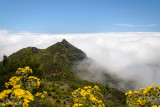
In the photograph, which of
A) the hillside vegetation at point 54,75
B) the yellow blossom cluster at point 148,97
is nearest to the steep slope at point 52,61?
the hillside vegetation at point 54,75

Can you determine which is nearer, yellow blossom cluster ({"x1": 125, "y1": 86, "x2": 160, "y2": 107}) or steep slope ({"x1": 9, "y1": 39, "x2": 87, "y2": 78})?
yellow blossom cluster ({"x1": 125, "y1": 86, "x2": 160, "y2": 107})

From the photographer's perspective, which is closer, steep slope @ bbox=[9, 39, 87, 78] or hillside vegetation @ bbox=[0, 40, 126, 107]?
hillside vegetation @ bbox=[0, 40, 126, 107]

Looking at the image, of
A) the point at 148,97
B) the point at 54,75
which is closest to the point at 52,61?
the point at 54,75

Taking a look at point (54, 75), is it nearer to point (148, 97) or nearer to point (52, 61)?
point (52, 61)

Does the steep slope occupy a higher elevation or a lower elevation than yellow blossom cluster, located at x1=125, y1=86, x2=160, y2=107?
lower

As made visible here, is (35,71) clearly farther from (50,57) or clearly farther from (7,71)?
(50,57)

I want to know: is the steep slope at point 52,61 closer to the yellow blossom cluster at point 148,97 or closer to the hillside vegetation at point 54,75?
the hillside vegetation at point 54,75

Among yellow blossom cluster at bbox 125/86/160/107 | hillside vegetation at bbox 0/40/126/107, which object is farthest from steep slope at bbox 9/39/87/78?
yellow blossom cluster at bbox 125/86/160/107

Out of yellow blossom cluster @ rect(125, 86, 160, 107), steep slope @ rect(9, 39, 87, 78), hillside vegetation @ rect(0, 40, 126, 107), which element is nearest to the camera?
yellow blossom cluster @ rect(125, 86, 160, 107)

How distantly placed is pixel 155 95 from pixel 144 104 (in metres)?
0.75

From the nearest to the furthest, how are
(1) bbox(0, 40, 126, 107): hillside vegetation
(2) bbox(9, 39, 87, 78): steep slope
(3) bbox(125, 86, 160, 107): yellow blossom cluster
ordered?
(3) bbox(125, 86, 160, 107): yellow blossom cluster, (1) bbox(0, 40, 126, 107): hillside vegetation, (2) bbox(9, 39, 87, 78): steep slope

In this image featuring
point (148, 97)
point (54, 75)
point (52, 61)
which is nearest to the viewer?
point (148, 97)

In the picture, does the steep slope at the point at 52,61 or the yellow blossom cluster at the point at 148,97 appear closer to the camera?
the yellow blossom cluster at the point at 148,97

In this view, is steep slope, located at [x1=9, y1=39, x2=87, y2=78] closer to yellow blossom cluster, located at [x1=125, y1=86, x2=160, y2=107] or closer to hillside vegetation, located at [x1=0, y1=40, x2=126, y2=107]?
hillside vegetation, located at [x1=0, y1=40, x2=126, y2=107]
